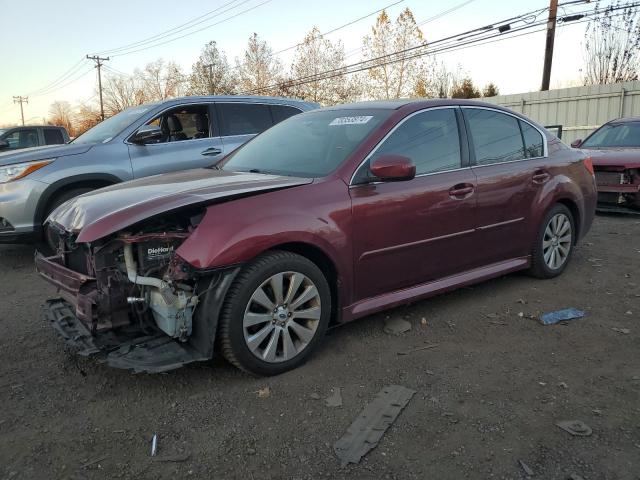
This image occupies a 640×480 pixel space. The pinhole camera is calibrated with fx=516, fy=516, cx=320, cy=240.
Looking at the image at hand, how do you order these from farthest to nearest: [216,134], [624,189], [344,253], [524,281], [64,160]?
[624,189] → [216,134] → [64,160] → [524,281] → [344,253]

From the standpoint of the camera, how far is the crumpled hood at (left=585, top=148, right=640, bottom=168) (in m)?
7.75

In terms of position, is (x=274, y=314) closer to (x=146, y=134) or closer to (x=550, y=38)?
(x=146, y=134)

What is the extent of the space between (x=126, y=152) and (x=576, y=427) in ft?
18.0

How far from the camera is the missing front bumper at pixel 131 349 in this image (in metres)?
2.83

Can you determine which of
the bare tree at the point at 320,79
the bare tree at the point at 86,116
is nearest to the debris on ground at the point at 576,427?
the bare tree at the point at 320,79

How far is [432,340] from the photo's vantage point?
147 inches

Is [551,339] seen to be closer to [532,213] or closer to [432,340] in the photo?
[432,340]

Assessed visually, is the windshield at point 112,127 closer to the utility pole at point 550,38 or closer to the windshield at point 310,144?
the windshield at point 310,144

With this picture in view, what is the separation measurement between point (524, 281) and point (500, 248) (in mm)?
760

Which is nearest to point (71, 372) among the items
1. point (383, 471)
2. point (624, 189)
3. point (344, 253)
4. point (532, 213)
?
point (344, 253)

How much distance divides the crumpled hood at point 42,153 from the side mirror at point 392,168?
409cm

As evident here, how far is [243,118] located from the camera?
7203 mm

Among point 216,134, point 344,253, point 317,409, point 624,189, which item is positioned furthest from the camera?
point 624,189

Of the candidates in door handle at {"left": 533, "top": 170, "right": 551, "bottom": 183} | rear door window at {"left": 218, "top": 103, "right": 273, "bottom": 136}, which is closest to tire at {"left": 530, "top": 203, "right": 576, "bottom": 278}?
door handle at {"left": 533, "top": 170, "right": 551, "bottom": 183}
